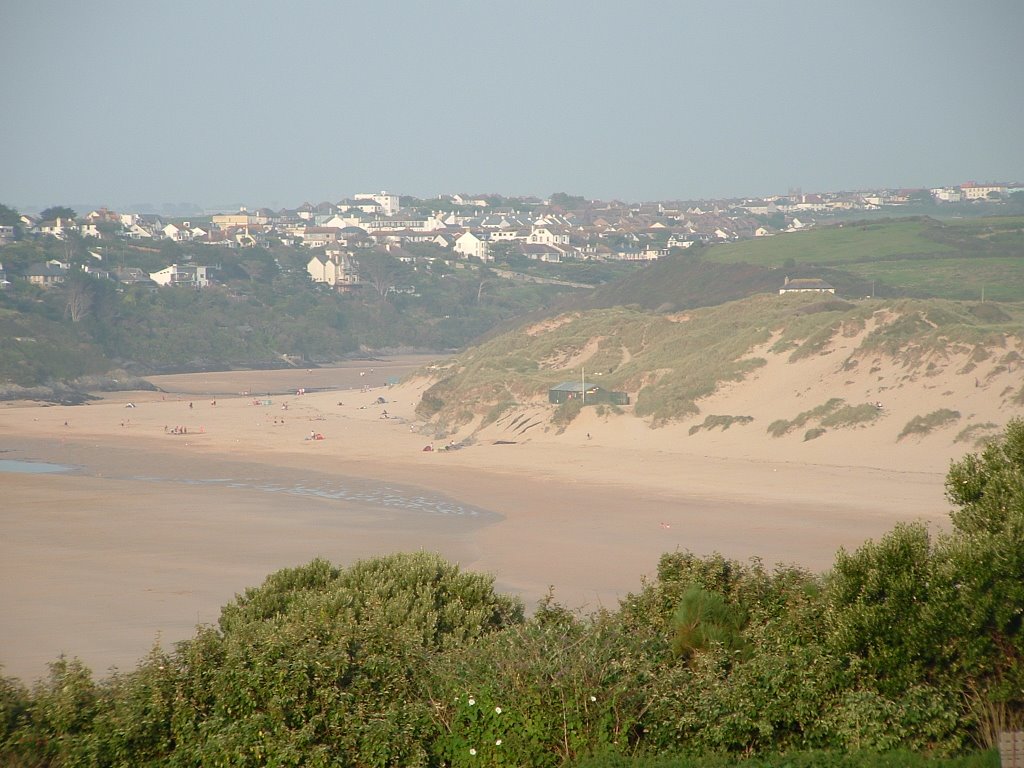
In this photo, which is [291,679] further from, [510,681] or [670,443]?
[670,443]

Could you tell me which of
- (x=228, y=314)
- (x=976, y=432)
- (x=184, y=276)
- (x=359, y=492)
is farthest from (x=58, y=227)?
(x=976, y=432)

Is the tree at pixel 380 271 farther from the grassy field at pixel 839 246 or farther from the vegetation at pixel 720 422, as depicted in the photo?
the vegetation at pixel 720 422

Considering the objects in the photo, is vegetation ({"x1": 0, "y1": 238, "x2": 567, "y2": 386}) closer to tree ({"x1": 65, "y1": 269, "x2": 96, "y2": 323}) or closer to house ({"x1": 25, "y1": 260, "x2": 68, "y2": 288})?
tree ({"x1": 65, "y1": 269, "x2": 96, "y2": 323})

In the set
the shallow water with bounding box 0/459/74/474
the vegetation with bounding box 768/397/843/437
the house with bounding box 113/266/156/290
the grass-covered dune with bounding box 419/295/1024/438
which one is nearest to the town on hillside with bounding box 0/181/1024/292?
the house with bounding box 113/266/156/290

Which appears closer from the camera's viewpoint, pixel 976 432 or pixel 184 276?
pixel 976 432

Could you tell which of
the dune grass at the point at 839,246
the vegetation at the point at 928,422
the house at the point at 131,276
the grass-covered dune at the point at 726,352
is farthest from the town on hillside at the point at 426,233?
the vegetation at the point at 928,422

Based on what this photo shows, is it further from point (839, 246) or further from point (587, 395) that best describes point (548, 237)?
point (587, 395)
